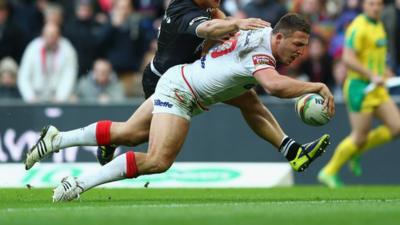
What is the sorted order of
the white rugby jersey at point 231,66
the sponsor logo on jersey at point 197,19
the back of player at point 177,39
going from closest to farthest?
the white rugby jersey at point 231,66 < the sponsor logo on jersey at point 197,19 < the back of player at point 177,39

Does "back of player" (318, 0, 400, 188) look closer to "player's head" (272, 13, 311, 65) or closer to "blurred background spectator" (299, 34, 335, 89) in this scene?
"blurred background spectator" (299, 34, 335, 89)

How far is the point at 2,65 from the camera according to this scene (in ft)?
59.4

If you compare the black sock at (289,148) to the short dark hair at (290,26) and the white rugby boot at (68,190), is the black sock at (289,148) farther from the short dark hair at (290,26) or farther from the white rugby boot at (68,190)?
the white rugby boot at (68,190)

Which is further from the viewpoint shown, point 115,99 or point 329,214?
point 115,99

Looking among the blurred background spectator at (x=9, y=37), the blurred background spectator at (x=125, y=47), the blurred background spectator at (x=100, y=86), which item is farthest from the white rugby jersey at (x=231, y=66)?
the blurred background spectator at (x=9, y=37)

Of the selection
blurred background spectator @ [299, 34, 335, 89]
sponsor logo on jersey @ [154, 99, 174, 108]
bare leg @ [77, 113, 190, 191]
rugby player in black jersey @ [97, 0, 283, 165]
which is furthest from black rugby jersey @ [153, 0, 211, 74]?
blurred background spectator @ [299, 34, 335, 89]

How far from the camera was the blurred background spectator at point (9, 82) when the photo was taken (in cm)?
1798

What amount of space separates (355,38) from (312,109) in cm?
592

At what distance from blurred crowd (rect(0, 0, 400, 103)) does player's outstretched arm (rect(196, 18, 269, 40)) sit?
23.4ft

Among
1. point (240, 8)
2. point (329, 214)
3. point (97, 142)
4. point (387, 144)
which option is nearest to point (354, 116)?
point (387, 144)

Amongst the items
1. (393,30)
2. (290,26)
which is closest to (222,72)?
(290,26)

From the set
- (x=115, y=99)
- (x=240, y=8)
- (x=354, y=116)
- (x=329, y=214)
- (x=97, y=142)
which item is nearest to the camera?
(x=329, y=214)

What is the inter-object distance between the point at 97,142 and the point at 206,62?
1.42 metres

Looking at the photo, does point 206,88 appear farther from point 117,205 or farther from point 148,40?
point 148,40
